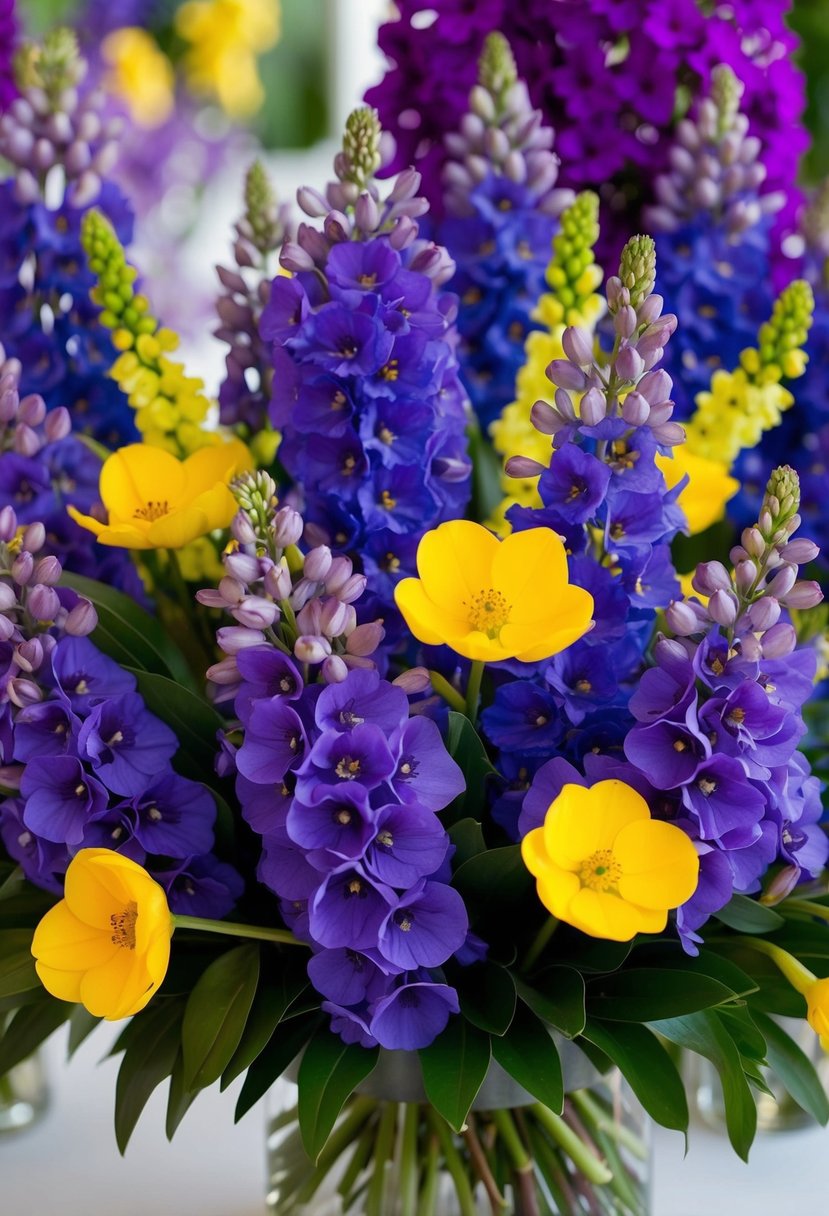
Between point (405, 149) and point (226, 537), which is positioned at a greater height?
point (405, 149)

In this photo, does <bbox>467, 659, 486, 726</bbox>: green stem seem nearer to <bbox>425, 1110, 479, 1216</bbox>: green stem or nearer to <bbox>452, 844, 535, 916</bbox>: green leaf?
<bbox>452, 844, 535, 916</bbox>: green leaf

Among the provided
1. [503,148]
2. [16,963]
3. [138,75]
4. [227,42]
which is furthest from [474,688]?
[227,42]

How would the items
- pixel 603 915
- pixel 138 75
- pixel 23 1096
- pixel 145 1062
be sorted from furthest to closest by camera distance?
pixel 138 75 < pixel 23 1096 < pixel 145 1062 < pixel 603 915

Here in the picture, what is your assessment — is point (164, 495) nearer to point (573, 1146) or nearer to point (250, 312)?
point (250, 312)

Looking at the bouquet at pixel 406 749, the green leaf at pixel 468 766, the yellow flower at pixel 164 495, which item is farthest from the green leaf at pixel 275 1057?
the yellow flower at pixel 164 495

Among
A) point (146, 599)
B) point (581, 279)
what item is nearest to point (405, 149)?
point (581, 279)

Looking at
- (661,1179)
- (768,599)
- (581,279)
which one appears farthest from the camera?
(661,1179)

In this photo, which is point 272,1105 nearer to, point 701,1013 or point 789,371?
point 701,1013
